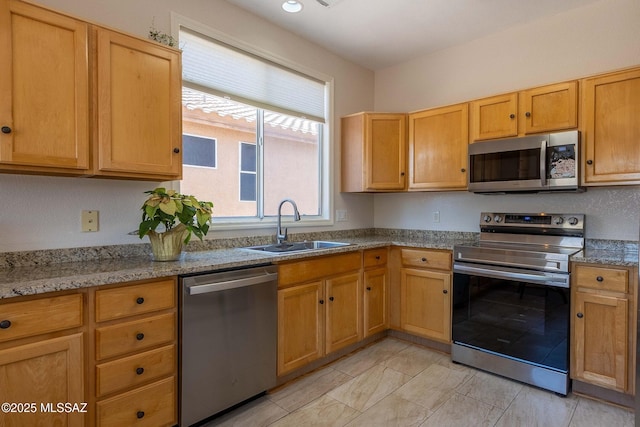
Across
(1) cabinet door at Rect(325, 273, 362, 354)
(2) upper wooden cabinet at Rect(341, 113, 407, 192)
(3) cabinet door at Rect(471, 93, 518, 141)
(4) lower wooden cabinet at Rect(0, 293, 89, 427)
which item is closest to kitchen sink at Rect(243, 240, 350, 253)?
(1) cabinet door at Rect(325, 273, 362, 354)

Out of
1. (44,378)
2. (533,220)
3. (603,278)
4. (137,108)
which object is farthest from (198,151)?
(603,278)

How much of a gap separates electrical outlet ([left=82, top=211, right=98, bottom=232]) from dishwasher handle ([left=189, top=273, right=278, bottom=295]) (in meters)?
0.74

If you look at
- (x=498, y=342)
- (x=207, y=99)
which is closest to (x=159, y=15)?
(x=207, y=99)

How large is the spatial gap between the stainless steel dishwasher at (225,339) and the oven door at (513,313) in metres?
1.46

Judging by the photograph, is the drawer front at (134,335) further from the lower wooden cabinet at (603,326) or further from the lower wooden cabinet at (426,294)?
the lower wooden cabinet at (603,326)

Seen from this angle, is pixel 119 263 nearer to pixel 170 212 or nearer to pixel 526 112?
pixel 170 212

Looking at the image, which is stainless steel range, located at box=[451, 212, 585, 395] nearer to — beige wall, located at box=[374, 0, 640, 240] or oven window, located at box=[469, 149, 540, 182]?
beige wall, located at box=[374, 0, 640, 240]

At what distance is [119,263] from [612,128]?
3.11 meters

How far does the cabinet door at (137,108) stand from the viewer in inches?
68.1

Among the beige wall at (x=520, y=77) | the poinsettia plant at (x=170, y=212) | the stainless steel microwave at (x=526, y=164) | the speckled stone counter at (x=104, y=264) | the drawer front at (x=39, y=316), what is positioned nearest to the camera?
the drawer front at (x=39, y=316)

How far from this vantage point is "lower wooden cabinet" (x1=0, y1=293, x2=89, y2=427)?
4.33 feet

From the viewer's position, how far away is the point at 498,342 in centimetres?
251

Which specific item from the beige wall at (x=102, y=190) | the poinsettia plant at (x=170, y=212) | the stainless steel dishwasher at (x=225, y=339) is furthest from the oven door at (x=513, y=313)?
the poinsettia plant at (x=170, y=212)

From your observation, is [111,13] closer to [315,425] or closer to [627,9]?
[315,425]
